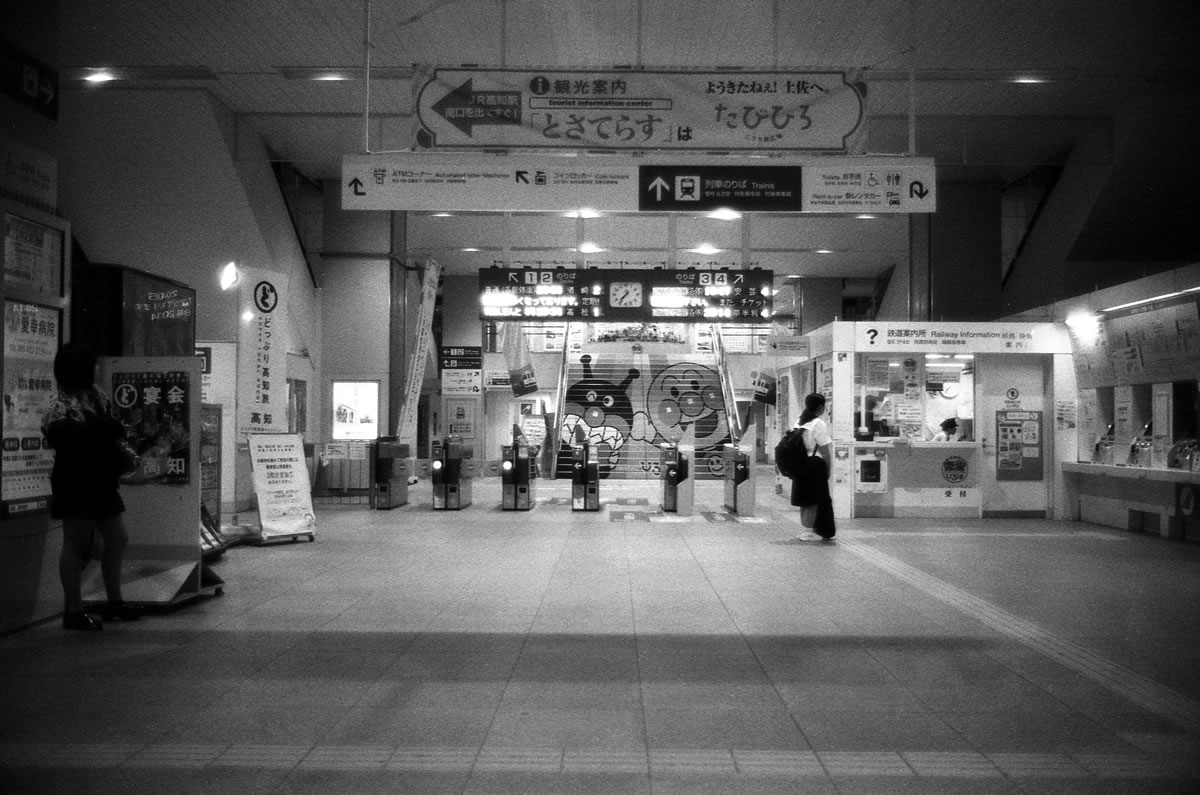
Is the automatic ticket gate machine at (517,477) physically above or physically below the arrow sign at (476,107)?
below

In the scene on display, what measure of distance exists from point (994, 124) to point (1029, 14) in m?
4.12

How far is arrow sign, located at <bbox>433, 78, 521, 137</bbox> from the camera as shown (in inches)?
248

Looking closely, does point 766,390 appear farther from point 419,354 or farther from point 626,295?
point 419,354

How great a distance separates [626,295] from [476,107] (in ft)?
22.2

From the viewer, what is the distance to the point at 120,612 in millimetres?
5660

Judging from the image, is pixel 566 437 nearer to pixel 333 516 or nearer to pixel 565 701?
pixel 333 516

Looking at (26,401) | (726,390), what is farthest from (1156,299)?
(726,390)

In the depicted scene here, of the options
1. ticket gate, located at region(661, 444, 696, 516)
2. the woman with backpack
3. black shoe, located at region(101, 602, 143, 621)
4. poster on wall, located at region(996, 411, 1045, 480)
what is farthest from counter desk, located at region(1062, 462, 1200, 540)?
black shoe, located at region(101, 602, 143, 621)

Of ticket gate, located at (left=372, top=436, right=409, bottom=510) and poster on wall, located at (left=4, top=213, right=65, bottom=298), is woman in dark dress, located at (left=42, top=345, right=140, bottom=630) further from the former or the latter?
ticket gate, located at (left=372, top=436, right=409, bottom=510)

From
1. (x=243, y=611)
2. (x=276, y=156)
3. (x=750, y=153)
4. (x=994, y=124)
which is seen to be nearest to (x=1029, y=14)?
(x=994, y=124)

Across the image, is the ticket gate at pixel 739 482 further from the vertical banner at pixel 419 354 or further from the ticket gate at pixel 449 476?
the vertical banner at pixel 419 354

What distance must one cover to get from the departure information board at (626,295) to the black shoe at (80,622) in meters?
8.04

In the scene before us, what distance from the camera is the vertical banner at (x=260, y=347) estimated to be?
8.56m

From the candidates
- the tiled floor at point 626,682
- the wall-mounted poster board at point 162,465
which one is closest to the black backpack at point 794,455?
the tiled floor at point 626,682
